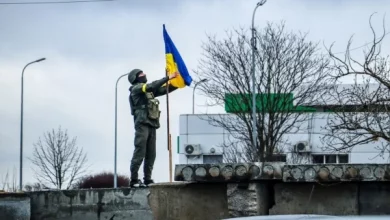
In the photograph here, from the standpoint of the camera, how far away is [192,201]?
12.2m

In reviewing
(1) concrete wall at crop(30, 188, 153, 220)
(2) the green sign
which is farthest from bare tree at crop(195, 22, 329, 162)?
(1) concrete wall at crop(30, 188, 153, 220)

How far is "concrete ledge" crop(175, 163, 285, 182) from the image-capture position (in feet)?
37.6

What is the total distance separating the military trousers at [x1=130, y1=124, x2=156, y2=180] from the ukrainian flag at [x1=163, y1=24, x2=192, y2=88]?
1191 mm

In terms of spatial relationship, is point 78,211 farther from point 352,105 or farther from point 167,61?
point 352,105

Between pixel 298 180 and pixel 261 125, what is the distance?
23657 mm

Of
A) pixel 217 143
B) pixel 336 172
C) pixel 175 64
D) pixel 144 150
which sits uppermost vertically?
pixel 217 143

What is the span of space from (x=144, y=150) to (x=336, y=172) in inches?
203

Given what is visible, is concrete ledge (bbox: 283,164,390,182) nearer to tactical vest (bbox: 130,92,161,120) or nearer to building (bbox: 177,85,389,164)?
tactical vest (bbox: 130,92,161,120)

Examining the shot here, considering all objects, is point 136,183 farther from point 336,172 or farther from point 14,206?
point 336,172

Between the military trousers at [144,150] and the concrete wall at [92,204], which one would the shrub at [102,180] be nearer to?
the military trousers at [144,150]

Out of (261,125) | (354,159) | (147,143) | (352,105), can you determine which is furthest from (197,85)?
(147,143)

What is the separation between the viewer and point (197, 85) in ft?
116

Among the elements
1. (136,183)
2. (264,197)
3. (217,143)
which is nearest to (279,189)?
(264,197)

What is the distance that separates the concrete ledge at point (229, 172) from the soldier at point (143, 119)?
4.07 m
